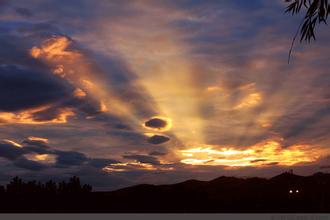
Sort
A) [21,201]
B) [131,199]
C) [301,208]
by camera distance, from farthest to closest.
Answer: [131,199] < [21,201] < [301,208]

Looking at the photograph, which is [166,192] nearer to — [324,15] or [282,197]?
[282,197]

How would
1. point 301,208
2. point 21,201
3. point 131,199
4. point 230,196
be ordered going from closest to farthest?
point 301,208
point 21,201
point 131,199
point 230,196

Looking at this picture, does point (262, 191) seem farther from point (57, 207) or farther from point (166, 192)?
point (57, 207)

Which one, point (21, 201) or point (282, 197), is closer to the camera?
point (21, 201)

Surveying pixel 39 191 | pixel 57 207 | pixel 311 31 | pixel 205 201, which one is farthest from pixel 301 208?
pixel 311 31

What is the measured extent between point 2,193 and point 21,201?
2953mm

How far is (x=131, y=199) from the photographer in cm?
6881

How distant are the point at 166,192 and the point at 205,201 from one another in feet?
21.9

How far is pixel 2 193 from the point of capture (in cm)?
6519

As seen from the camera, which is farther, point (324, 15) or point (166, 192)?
point (166, 192)

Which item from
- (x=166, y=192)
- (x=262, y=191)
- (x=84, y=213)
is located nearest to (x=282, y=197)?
(x=262, y=191)

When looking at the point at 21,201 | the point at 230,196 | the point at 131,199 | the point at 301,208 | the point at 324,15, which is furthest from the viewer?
the point at 230,196

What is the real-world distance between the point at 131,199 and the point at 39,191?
43.9 ft

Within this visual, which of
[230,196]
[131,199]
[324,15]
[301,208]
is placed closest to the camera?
[324,15]
